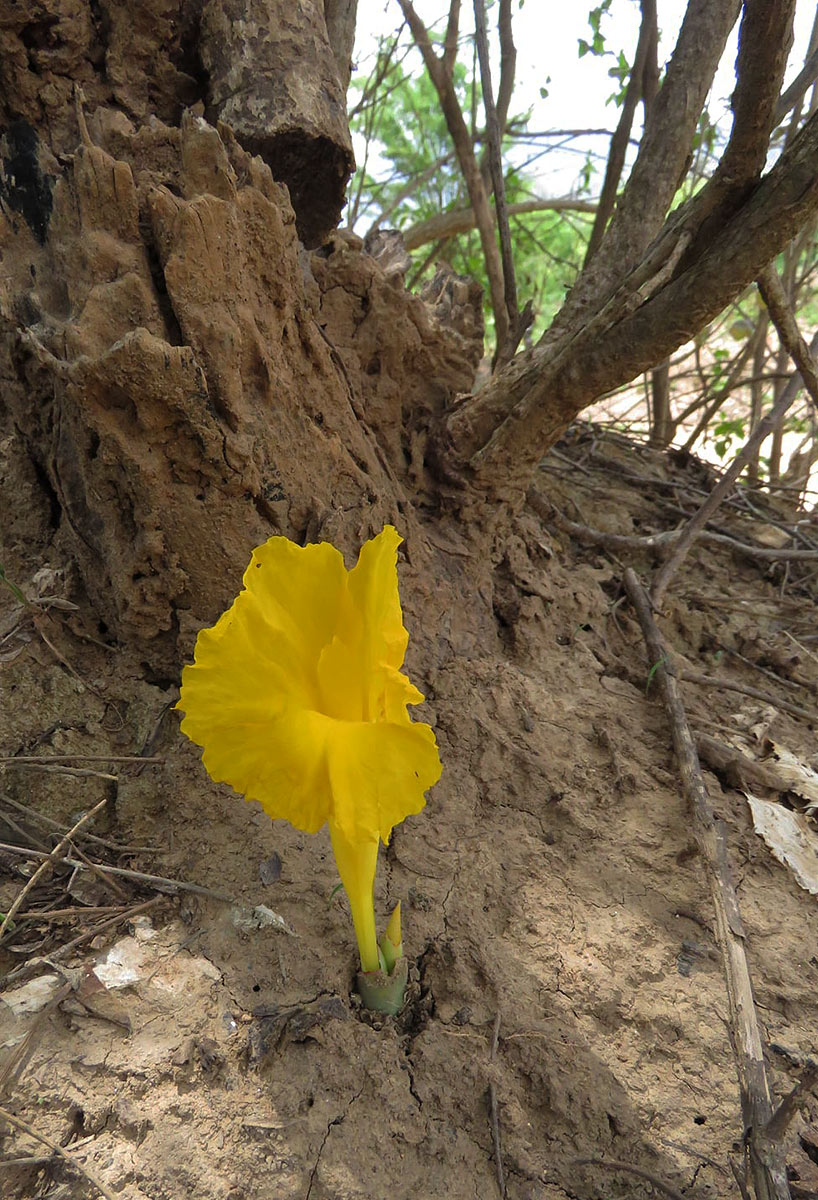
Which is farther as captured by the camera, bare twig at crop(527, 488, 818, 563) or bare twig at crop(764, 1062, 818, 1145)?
bare twig at crop(527, 488, 818, 563)

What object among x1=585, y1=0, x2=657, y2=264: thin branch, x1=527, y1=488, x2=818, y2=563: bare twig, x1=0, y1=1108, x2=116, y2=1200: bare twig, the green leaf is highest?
x1=585, y1=0, x2=657, y2=264: thin branch

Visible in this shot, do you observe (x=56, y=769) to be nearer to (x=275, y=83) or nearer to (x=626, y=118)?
(x=275, y=83)

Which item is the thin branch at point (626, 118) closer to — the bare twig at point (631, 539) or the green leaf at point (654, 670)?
the bare twig at point (631, 539)

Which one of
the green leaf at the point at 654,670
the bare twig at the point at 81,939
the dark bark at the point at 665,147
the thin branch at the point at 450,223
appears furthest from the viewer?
the thin branch at the point at 450,223

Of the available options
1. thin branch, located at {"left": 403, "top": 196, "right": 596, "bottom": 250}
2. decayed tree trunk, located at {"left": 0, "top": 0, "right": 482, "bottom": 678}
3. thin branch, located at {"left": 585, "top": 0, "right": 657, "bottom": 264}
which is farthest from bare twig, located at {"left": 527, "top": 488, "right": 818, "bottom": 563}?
thin branch, located at {"left": 403, "top": 196, "right": 596, "bottom": 250}

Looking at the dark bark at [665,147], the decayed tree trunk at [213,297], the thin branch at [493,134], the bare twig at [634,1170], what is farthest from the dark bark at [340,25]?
the bare twig at [634,1170]

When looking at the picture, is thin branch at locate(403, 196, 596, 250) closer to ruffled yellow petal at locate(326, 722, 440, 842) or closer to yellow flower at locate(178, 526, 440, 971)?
yellow flower at locate(178, 526, 440, 971)

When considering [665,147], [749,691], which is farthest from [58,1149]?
[665,147]
